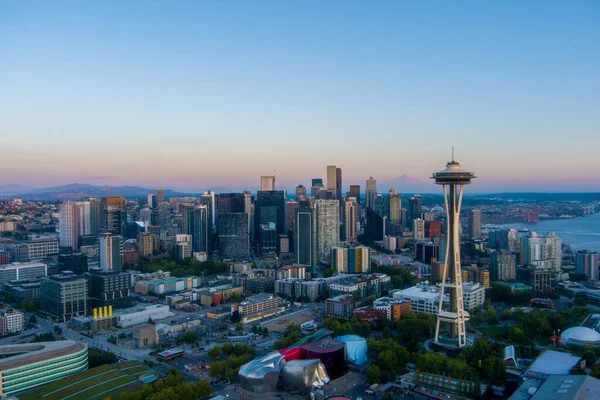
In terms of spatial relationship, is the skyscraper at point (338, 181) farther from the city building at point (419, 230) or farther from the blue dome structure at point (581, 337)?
the blue dome structure at point (581, 337)

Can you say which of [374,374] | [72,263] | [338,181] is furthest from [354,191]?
[374,374]

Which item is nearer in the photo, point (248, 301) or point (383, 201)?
point (248, 301)

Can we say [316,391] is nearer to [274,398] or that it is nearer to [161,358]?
[274,398]

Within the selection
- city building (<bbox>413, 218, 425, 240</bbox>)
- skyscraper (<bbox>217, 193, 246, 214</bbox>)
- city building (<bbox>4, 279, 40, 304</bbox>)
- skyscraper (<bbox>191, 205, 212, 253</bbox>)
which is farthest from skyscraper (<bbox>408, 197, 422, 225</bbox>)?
city building (<bbox>4, 279, 40, 304</bbox>)

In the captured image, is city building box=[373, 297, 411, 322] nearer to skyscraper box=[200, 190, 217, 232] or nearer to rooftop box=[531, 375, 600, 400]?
rooftop box=[531, 375, 600, 400]

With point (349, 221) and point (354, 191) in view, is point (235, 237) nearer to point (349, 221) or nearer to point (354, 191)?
point (349, 221)

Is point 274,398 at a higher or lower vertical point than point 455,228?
lower

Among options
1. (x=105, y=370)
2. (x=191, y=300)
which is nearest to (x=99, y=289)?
(x=191, y=300)
